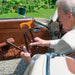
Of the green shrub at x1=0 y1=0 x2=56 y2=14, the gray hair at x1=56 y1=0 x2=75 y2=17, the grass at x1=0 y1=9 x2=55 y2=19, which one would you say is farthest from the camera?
the green shrub at x1=0 y1=0 x2=56 y2=14

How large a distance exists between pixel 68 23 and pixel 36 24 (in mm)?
1248

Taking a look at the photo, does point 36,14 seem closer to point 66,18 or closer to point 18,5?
point 18,5

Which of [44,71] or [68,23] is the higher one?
[68,23]

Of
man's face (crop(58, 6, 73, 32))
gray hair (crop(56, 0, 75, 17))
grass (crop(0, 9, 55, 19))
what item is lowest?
grass (crop(0, 9, 55, 19))

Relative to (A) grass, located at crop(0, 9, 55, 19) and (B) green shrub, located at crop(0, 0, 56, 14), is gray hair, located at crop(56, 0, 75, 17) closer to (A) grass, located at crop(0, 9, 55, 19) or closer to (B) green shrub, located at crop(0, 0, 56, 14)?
(A) grass, located at crop(0, 9, 55, 19)

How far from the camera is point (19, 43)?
3.02 meters

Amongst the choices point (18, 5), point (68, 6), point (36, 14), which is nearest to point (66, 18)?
point (68, 6)

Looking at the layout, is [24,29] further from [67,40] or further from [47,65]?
[47,65]

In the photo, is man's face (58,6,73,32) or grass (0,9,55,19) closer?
man's face (58,6,73,32)

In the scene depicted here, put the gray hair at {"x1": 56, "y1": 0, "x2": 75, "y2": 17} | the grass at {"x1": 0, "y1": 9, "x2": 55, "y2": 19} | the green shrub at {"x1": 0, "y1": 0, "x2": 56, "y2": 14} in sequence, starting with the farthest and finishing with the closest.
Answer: the green shrub at {"x1": 0, "y1": 0, "x2": 56, "y2": 14} < the grass at {"x1": 0, "y1": 9, "x2": 55, "y2": 19} < the gray hair at {"x1": 56, "y1": 0, "x2": 75, "y2": 17}

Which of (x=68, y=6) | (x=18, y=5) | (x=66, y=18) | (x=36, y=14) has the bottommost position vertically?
(x=36, y=14)

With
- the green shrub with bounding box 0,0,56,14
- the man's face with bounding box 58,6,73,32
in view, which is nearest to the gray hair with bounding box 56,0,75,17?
the man's face with bounding box 58,6,73,32

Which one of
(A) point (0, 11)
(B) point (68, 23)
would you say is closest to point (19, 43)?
(B) point (68, 23)

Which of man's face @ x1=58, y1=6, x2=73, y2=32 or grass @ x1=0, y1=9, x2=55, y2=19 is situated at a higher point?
man's face @ x1=58, y1=6, x2=73, y2=32
